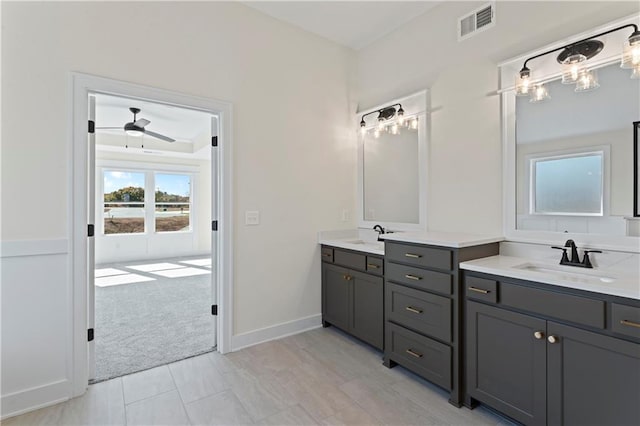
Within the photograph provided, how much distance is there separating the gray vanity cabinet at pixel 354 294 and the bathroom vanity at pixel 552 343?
0.84 meters

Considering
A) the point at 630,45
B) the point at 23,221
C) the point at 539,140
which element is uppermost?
the point at 630,45

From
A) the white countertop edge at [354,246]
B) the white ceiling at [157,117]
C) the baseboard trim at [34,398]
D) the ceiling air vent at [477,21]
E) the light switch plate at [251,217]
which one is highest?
the white ceiling at [157,117]

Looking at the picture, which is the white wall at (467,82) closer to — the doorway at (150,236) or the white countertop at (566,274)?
the white countertop at (566,274)

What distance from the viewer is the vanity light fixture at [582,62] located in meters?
1.76

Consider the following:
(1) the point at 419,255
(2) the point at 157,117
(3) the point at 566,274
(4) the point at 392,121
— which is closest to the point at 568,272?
(3) the point at 566,274

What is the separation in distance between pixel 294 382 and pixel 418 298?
3.64ft

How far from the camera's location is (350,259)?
3.04m

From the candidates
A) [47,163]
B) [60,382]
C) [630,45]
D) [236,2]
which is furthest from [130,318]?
[630,45]

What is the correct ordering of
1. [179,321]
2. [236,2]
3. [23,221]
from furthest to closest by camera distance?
[179,321], [236,2], [23,221]

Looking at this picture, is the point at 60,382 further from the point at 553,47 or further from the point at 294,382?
the point at 553,47

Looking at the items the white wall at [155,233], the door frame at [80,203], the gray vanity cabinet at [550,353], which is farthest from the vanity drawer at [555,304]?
the white wall at [155,233]

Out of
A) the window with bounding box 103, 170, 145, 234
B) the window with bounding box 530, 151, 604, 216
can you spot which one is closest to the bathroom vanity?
the window with bounding box 530, 151, 604, 216

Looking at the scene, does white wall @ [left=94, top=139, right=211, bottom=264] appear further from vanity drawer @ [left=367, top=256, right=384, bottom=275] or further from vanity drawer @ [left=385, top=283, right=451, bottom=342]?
vanity drawer @ [left=385, top=283, right=451, bottom=342]

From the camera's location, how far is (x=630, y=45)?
1.75 meters
